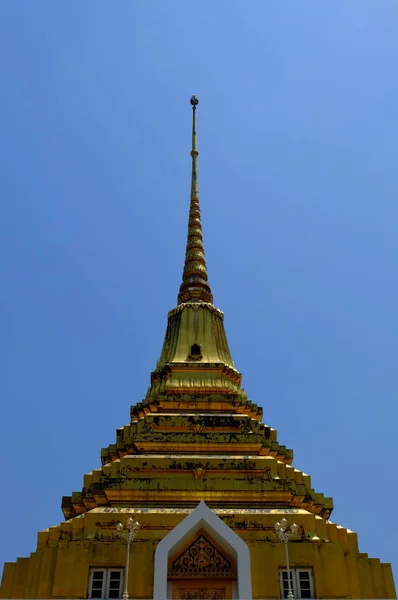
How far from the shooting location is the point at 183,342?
2677 cm

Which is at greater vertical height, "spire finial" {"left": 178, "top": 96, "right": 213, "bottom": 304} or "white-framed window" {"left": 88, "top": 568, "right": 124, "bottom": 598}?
"spire finial" {"left": 178, "top": 96, "right": 213, "bottom": 304}

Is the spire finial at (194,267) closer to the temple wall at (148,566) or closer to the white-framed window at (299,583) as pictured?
the temple wall at (148,566)

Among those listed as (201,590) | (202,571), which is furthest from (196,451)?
(201,590)

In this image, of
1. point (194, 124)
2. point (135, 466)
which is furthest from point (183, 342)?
point (194, 124)

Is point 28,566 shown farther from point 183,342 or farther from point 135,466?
point 183,342

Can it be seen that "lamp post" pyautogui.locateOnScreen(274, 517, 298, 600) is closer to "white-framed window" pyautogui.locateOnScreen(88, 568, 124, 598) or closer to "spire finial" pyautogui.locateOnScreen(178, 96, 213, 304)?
"white-framed window" pyautogui.locateOnScreen(88, 568, 124, 598)

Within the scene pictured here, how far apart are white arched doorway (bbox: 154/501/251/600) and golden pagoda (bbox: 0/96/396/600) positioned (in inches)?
0.9

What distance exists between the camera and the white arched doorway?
1549 cm

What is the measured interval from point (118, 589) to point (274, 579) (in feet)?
11.5

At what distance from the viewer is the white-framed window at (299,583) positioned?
53.5ft

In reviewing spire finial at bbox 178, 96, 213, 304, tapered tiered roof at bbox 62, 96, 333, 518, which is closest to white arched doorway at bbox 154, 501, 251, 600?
tapered tiered roof at bbox 62, 96, 333, 518

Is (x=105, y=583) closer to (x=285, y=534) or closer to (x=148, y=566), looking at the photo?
(x=148, y=566)

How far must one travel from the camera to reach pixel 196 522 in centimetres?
1595

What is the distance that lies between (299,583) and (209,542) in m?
2.28
